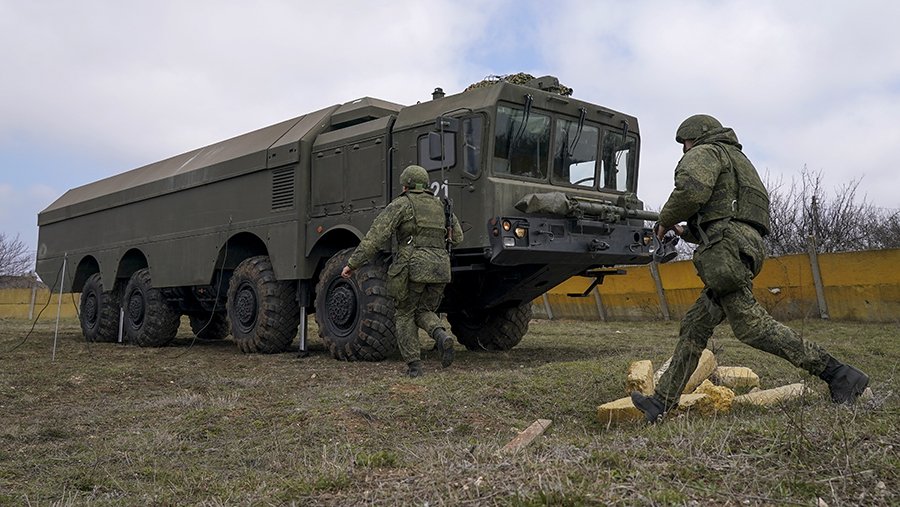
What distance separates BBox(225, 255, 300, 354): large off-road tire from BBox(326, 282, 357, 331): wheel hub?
1.29 m

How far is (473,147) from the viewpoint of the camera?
8172 mm

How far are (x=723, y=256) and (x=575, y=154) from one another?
4.31 meters

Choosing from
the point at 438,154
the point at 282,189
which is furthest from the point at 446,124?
the point at 282,189

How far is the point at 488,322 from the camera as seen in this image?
10367 millimetres

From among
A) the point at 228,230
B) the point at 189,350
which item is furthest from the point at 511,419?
the point at 189,350

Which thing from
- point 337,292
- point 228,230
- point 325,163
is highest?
point 325,163

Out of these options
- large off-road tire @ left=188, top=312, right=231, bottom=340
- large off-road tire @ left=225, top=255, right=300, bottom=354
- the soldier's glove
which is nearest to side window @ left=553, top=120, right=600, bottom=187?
the soldier's glove

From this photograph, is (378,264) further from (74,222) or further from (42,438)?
(74,222)

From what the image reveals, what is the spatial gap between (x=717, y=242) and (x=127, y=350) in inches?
396

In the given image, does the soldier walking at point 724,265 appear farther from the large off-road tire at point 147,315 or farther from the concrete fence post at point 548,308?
the concrete fence post at point 548,308

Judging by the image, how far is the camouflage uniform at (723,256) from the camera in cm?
476

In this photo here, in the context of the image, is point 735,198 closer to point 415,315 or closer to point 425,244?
point 425,244

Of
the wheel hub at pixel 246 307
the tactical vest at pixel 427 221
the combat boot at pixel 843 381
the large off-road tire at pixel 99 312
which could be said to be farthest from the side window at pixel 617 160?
the large off-road tire at pixel 99 312

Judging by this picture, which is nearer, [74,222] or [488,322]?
[488,322]
